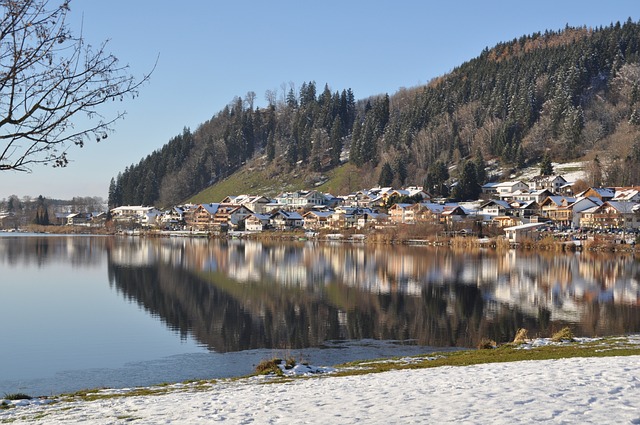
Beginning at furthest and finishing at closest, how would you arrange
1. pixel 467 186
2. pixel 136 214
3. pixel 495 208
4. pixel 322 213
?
pixel 136 214
pixel 322 213
pixel 467 186
pixel 495 208

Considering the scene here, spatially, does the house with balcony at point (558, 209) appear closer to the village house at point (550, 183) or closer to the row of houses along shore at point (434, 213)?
the row of houses along shore at point (434, 213)

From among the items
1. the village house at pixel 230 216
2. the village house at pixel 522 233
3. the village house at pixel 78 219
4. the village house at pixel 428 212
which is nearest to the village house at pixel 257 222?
the village house at pixel 230 216

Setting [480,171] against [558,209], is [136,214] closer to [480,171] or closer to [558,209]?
[480,171]

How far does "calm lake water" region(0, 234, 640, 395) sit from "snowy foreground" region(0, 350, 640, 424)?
556 cm

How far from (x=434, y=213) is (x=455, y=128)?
43.0 m

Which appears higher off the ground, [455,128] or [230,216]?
[455,128]

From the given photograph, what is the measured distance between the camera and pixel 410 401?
24.2ft

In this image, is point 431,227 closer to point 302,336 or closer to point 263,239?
point 263,239

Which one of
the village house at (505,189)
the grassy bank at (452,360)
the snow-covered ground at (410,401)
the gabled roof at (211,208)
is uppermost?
the village house at (505,189)

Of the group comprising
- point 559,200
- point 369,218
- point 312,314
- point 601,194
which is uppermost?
point 601,194

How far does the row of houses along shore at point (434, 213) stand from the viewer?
234 ft

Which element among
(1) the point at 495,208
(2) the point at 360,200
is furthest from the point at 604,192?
(2) the point at 360,200

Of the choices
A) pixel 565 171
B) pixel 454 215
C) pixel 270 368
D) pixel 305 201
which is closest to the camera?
pixel 270 368

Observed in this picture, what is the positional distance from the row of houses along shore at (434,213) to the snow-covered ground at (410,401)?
57486 millimetres
